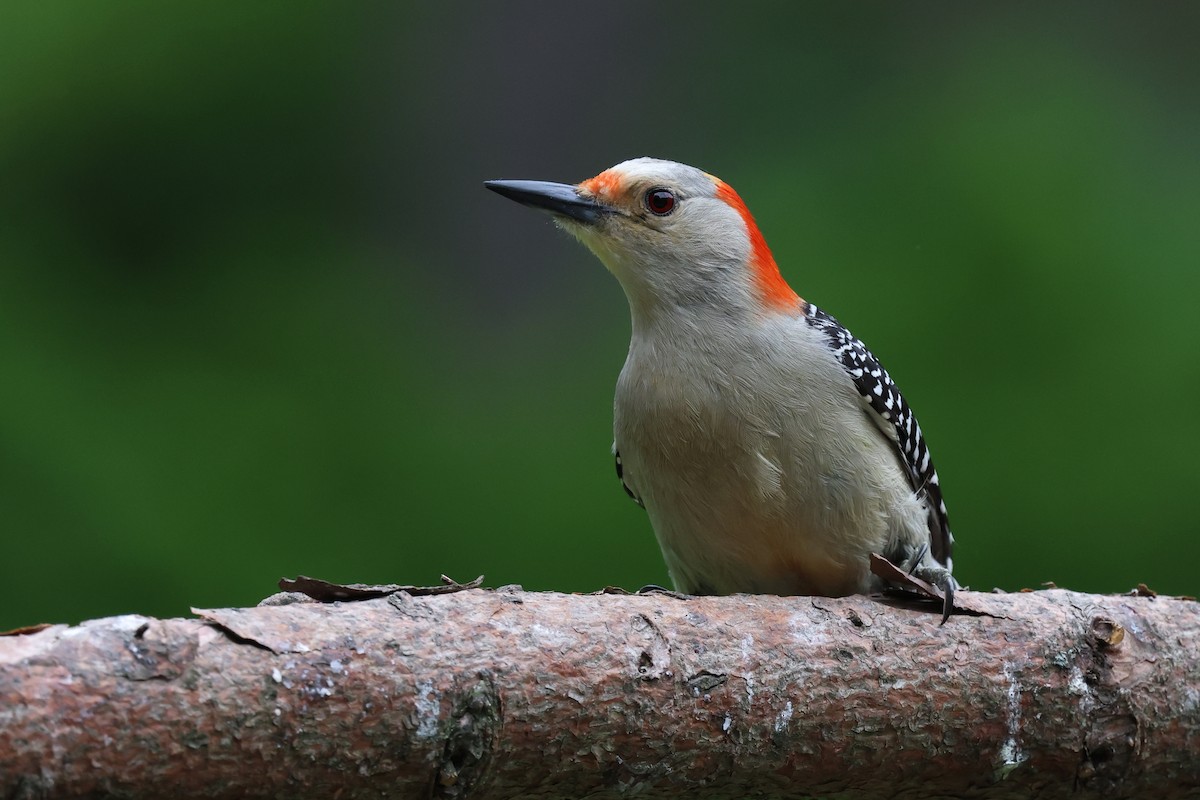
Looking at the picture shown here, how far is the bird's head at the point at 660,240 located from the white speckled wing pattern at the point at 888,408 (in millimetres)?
204

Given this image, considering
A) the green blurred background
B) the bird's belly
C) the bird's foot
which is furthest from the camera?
the green blurred background

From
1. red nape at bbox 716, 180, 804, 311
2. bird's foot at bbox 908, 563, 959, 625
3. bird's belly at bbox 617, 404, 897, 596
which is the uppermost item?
red nape at bbox 716, 180, 804, 311

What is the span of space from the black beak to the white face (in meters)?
0.02

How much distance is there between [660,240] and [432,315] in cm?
316

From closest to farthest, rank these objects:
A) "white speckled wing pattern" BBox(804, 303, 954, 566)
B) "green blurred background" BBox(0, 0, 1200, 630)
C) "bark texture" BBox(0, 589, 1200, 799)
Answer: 1. "bark texture" BBox(0, 589, 1200, 799)
2. "white speckled wing pattern" BBox(804, 303, 954, 566)
3. "green blurred background" BBox(0, 0, 1200, 630)

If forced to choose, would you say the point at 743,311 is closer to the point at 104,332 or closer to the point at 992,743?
the point at 992,743

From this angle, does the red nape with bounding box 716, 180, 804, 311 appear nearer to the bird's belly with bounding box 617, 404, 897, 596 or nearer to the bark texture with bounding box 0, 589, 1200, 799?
the bird's belly with bounding box 617, 404, 897, 596

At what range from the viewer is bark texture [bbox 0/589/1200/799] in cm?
242

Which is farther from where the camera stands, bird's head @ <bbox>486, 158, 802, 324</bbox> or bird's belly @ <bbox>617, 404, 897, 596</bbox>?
bird's head @ <bbox>486, 158, 802, 324</bbox>

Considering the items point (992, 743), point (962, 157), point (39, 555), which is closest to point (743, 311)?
point (992, 743)

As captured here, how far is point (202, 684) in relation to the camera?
2.50m

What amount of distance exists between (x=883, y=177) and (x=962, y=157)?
43 cm

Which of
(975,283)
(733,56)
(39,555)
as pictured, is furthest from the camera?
(733,56)

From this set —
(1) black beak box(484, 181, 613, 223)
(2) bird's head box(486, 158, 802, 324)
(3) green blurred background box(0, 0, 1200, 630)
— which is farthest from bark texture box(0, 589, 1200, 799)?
(3) green blurred background box(0, 0, 1200, 630)
